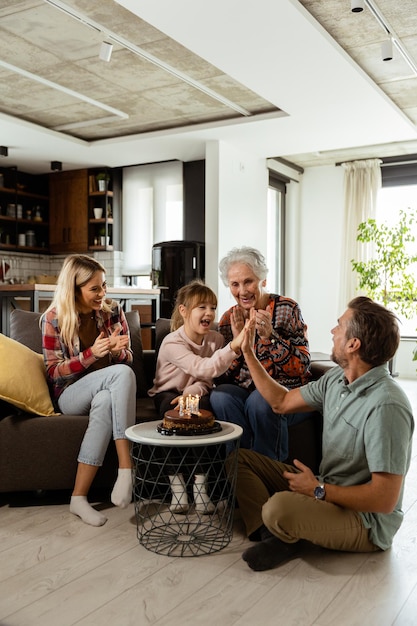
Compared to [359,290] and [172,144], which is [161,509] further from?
[359,290]

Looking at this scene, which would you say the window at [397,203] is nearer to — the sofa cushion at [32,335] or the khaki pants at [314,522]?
the sofa cushion at [32,335]

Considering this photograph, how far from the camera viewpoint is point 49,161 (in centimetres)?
818

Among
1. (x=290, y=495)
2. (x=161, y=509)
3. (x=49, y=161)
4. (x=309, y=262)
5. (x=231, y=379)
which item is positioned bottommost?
(x=161, y=509)

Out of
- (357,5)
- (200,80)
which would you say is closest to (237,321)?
(357,5)

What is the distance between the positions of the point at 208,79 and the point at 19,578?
4556mm

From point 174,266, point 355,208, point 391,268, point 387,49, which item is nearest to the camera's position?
point 387,49

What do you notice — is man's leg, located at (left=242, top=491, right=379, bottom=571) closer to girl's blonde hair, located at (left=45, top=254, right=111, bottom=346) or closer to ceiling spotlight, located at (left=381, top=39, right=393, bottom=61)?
girl's blonde hair, located at (left=45, top=254, right=111, bottom=346)

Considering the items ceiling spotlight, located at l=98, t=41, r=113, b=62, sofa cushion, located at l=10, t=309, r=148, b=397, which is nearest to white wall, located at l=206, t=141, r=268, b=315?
ceiling spotlight, located at l=98, t=41, r=113, b=62

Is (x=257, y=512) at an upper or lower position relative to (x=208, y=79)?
lower

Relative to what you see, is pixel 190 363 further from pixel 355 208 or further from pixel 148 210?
pixel 355 208

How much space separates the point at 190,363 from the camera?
2.93 m

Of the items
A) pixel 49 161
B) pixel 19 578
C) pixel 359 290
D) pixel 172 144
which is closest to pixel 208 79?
pixel 172 144

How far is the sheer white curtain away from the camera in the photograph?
8352 mm

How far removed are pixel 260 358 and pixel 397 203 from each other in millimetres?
A: 6234
